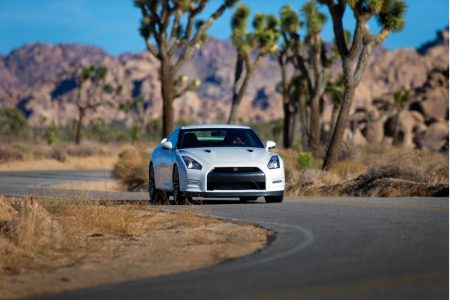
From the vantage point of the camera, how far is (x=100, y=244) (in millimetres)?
12203

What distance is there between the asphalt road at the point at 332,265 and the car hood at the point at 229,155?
2711 millimetres

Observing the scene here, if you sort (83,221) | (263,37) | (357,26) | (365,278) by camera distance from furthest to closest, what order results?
(263,37), (357,26), (83,221), (365,278)

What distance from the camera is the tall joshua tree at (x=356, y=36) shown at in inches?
1118

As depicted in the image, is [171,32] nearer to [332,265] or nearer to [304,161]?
[304,161]

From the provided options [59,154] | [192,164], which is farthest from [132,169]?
[59,154]

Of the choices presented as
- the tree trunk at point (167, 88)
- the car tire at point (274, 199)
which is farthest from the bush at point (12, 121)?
the car tire at point (274, 199)

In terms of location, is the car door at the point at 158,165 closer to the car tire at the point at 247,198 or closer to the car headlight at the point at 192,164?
the car headlight at the point at 192,164

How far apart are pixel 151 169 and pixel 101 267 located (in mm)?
10066

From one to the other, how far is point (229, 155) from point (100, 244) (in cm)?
588

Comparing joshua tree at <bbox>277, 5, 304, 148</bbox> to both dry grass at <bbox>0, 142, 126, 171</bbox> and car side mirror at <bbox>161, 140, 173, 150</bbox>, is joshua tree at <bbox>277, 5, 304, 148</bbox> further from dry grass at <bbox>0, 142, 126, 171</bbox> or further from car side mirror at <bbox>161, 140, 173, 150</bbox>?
car side mirror at <bbox>161, 140, 173, 150</bbox>

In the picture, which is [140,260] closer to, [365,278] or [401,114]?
[365,278]

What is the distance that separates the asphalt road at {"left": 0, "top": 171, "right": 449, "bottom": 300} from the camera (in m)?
7.73

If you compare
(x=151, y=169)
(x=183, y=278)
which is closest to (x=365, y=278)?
(x=183, y=278)

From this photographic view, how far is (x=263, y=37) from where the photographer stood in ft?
167
